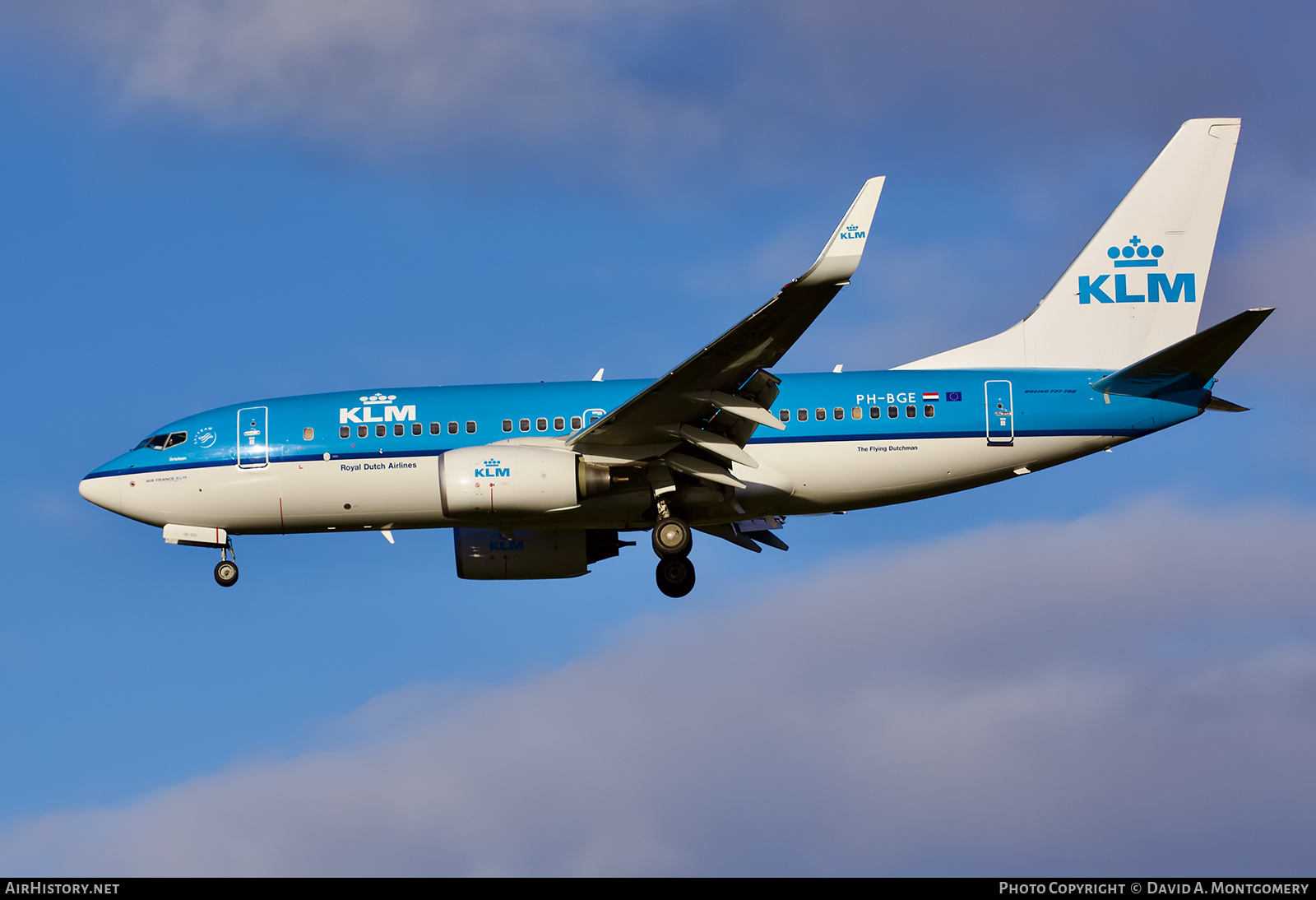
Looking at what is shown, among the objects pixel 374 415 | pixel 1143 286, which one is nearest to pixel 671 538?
pixel 374 415

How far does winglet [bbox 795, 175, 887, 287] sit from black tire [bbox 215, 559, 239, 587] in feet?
47.3

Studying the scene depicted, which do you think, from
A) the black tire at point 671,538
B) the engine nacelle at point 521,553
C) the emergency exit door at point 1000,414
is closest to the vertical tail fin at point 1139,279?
the emergency exit door at point 1000,414

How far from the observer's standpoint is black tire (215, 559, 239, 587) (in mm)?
32094

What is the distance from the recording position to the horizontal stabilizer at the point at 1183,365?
2816cm

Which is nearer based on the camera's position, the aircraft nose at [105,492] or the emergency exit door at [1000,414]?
the emergency exit door at [1000,414]

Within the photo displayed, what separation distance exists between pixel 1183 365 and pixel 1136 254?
14.8ft

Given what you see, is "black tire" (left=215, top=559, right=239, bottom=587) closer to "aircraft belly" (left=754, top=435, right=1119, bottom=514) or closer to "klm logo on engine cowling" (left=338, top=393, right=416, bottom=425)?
"klm logo on engine cowling" (left=338, top=393, right=416, bottom=425)

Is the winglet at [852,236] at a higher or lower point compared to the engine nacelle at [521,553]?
higher

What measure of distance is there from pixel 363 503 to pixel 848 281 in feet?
37.4

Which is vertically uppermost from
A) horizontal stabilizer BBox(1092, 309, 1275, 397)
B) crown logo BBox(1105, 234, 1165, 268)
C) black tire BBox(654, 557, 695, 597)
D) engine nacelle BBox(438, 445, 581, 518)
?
crown logo BBox(1105, 234, 1165, 268)

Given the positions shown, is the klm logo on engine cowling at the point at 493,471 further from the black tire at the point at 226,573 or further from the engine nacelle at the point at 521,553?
the black tire at the point at 226,573

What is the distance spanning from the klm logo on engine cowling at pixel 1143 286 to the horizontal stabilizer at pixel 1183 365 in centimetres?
258

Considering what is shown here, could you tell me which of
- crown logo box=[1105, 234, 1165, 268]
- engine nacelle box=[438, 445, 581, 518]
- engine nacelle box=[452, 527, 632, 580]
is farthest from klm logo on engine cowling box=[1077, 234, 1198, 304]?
engine nacelle box=[438, 445, 581, 518]
